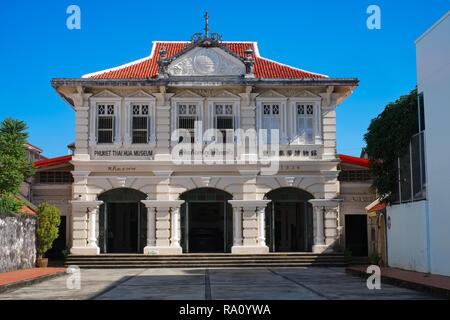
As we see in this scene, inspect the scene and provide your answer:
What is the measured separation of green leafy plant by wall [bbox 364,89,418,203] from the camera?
70.1 feet

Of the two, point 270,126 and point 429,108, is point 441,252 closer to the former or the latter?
point 429,108

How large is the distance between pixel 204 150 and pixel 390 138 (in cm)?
814

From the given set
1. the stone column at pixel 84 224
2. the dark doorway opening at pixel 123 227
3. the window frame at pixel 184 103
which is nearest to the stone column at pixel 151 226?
the stone column at pixel 84 224

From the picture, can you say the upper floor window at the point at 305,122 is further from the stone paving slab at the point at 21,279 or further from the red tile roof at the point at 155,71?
the stone paving slab at the point at 21,279

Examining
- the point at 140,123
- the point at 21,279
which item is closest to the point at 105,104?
the point at 140,123

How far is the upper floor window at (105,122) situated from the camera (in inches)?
1080

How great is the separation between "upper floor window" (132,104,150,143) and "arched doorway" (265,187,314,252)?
19.2 ft

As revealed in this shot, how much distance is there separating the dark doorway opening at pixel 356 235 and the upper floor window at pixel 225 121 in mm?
6878

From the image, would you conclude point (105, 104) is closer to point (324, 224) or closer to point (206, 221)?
point (206, 221)

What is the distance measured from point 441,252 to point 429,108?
427 cm

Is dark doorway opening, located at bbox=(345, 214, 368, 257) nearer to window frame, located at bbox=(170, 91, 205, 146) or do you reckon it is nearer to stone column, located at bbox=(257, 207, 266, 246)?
stone column, located at bbox=(257, 207, 266, 246)

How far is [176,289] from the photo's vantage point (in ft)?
53.6

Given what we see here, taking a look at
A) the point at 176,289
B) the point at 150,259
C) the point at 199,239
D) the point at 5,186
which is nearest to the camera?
the point at 176,289

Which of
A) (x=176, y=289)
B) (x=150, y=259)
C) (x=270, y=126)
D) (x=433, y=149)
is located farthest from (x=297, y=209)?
(x=176, y=289)
